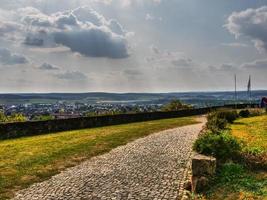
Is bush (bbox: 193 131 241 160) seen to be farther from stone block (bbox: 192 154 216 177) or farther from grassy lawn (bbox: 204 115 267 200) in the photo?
stone block (bbox: 192 154 216 177)

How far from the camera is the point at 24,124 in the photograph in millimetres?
30562

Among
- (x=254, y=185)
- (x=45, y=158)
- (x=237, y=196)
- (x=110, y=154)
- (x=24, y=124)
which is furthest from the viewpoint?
(x=24, y=124)

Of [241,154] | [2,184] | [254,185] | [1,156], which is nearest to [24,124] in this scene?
[1,156]

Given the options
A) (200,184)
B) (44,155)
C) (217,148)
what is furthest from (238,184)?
(44,155)

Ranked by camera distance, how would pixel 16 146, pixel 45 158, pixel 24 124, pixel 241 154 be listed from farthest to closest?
pixel 24 124 → pixel 16 146 → pixel 45 158 → pixel 241 154

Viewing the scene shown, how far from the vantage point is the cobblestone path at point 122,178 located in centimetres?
1287

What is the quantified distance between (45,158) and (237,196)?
10166 millimetres

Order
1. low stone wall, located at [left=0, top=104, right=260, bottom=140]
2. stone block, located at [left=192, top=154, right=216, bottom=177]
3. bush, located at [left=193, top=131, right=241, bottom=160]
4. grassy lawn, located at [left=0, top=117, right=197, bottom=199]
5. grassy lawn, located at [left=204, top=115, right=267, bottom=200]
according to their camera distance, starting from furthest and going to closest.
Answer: low stone wall, located at [left=0, top=104, right=260, bottom=140] → grassy lawn, located at [left=0, top=117, right=197, bottom=199] → bush, located at [left=193, top=131, right=241, bottom=160] → stone block, located at [left=192, top=154, right=216, bottom=177] → grassy lawn, located at [left=204, top=115, right=267, bottom=200]

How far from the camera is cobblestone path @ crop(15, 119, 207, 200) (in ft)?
42.2

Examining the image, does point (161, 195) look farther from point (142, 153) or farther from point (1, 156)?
point (1, 156)

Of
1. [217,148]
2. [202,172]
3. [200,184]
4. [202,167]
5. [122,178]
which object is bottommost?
[122,178]

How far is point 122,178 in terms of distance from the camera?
1511 cm

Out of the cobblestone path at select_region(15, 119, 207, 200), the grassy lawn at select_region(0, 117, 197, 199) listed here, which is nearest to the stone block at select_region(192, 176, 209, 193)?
the cobblestone path at select_region(15, 119, 207, 200)

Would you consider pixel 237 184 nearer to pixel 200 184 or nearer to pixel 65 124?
pixel 200 184
